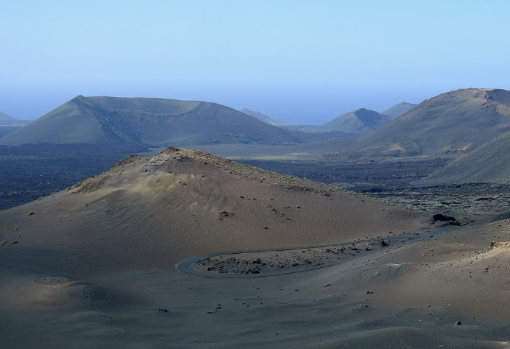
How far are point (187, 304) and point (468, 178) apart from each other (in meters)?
44.1

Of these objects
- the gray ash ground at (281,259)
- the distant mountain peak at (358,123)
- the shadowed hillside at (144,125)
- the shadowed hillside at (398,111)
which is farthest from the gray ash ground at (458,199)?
the shadowed hillside at (398,111)

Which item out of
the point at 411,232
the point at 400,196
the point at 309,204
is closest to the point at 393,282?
the point at 411,232

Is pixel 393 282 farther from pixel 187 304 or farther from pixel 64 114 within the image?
pixel 64 114

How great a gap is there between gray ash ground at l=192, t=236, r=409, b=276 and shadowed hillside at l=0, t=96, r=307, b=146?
80.3m

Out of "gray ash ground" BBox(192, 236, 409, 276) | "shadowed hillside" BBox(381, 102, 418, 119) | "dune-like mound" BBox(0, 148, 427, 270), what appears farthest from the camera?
"shadowed hillside" BBox(381, 102, 418, 119)

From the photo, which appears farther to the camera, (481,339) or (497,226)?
(497,226)

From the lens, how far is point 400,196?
50094 millimetres

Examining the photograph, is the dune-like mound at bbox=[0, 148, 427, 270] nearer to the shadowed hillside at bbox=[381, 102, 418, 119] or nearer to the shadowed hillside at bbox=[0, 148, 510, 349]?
the shadowed hillside at bbox=[0, 148, 510, 349]

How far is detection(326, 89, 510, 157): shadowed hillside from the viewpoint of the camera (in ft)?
276

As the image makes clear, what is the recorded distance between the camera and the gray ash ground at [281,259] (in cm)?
2514

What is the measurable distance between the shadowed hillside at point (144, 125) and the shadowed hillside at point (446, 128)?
2456 cm

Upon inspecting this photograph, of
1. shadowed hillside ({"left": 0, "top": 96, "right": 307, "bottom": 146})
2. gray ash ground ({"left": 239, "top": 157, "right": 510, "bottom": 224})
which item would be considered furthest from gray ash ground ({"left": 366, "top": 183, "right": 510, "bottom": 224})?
shadowed hillside ({"left": 0, "top": 96, "right": 307, "bottom": 146})

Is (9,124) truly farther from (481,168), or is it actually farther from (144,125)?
(481,168)

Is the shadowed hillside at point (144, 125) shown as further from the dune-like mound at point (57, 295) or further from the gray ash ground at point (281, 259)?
the dune-like mound at point (57, 295)
